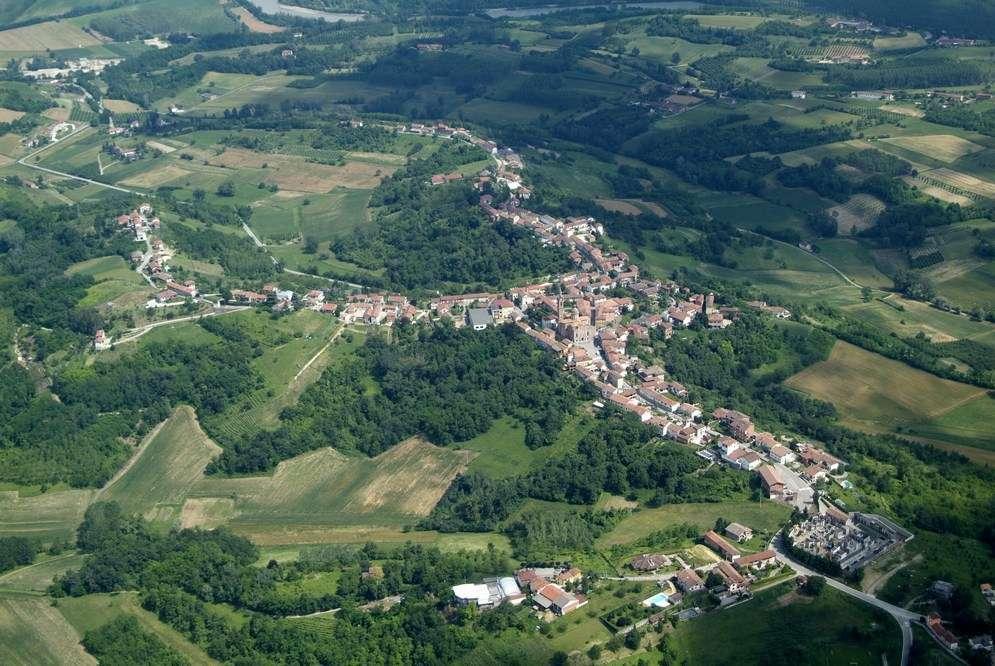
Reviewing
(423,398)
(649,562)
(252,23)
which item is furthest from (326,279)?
(252,23)

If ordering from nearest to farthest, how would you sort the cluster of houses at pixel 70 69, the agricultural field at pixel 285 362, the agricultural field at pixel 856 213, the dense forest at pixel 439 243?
the agricultural field at pixel 285 362, the dense forest at pixel 439 243, the agricultural field at pixel 856 213, the cluster of houses at pixel 70 69

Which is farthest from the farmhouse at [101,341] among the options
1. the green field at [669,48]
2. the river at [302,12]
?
the river at [302,12]

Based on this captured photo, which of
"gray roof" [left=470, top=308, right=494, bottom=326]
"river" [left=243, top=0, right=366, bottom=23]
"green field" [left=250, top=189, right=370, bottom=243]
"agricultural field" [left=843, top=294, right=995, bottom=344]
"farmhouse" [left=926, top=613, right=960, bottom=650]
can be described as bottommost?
"green field" [left=250, top=189, right=370, bottom=243]

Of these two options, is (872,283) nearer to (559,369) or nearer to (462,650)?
(559,369)

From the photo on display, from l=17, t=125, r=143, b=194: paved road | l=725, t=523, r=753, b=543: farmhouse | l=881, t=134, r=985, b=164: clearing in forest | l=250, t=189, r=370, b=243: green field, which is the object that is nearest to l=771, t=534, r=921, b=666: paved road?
l=725, t=523, r=753, b=543: farmhouse

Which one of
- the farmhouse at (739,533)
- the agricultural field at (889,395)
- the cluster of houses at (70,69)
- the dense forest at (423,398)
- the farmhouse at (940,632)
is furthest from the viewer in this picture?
the cluster of houses at (70,69)

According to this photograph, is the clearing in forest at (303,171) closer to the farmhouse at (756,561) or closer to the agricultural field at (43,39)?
the agricultural field at (43,39)

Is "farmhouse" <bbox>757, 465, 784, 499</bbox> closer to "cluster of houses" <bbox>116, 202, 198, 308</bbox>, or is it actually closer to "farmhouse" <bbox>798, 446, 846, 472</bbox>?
"farmhouse" <bbox>798, 446, 846, 472</bbox>
